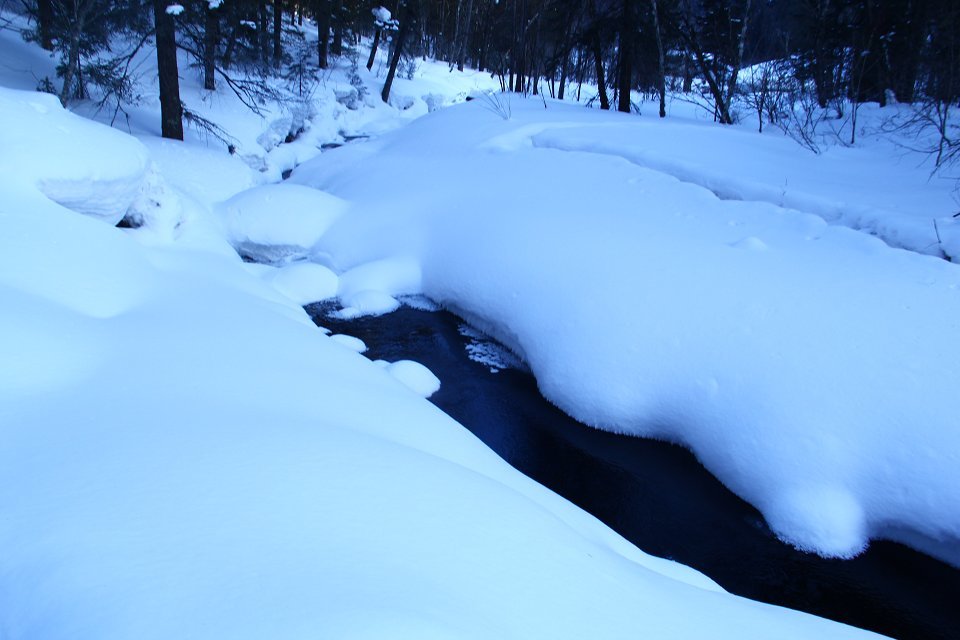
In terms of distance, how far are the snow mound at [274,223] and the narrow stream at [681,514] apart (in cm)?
297

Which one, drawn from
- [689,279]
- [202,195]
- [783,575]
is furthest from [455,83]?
Result: [783,575]

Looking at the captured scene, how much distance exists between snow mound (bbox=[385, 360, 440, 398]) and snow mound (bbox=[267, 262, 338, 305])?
2026 millimetres

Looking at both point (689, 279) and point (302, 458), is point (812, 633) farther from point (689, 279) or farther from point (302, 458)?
point (689, 279)

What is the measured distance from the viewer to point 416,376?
498 centimetres

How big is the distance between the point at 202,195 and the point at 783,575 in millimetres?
8804

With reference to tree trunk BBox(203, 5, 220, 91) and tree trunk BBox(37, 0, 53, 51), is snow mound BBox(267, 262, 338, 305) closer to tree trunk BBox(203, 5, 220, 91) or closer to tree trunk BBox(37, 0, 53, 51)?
tree trunk BBox(203, 5, 220, 91)

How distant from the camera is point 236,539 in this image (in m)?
1.57

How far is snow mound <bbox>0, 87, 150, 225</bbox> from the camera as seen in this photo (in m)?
4.30

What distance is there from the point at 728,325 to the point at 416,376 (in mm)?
2647

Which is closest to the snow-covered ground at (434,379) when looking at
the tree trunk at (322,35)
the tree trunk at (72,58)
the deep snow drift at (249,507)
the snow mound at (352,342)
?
the deep snow drift at (249,507)

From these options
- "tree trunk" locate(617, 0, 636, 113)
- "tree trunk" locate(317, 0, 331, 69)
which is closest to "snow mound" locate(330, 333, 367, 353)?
"tree trunk" locate(617, 0, 636, 113)

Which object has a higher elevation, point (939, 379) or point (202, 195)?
point (202, 195)

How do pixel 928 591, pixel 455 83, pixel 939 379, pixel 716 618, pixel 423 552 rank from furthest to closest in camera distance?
pixel 455 83 → pixel 939 379 → pixel 928 591 → pixel 716 618 → pixel 423 552

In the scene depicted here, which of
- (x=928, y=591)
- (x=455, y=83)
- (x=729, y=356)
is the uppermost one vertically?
(x=455, y=83)
